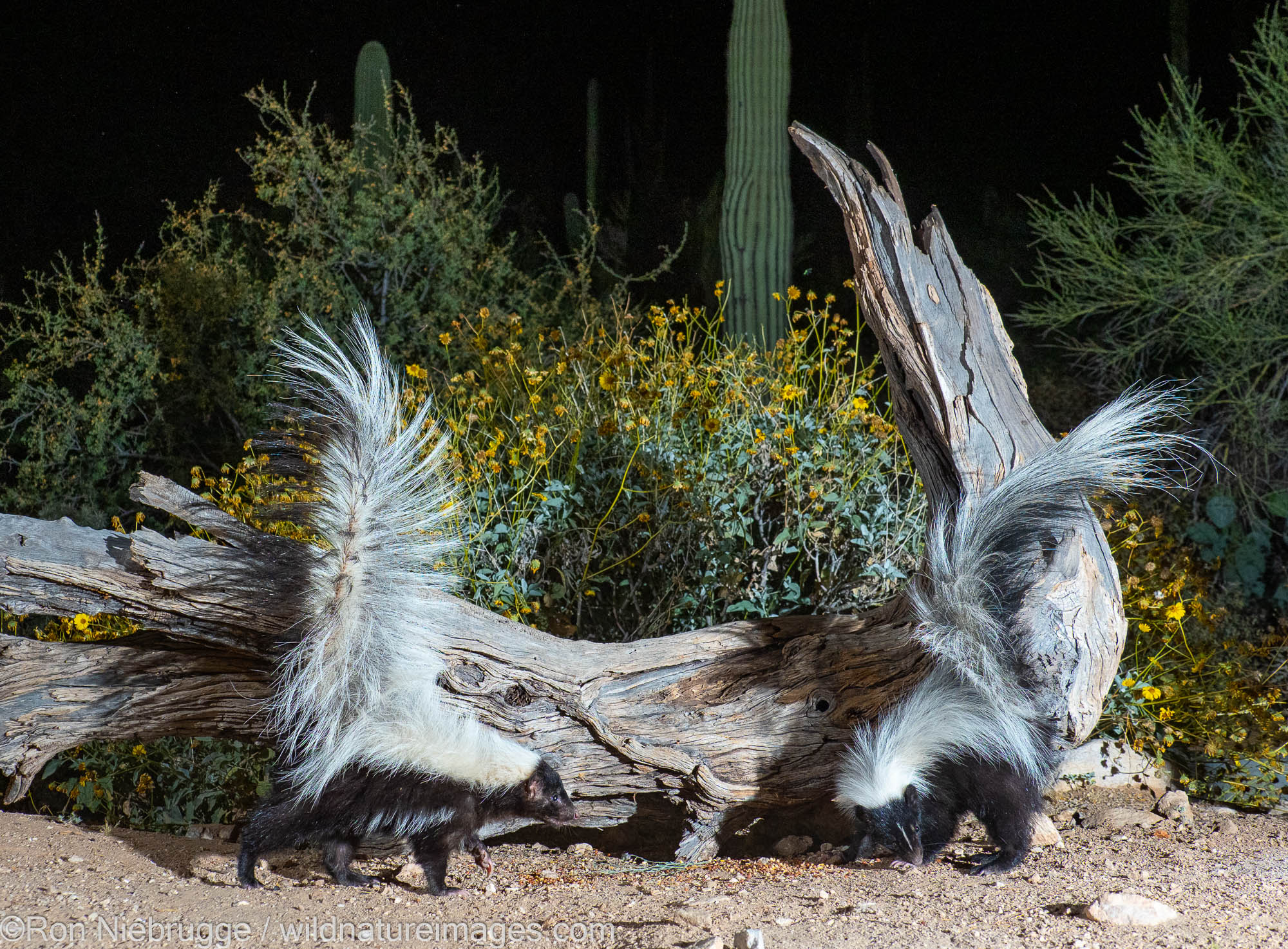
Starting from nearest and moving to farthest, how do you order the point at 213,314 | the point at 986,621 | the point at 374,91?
the point at 986,621
the point at 213,314
the point at 374,91

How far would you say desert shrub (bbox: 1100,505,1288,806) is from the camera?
3.11 metres

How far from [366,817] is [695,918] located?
77 centimetres

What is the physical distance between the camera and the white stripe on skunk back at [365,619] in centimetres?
222

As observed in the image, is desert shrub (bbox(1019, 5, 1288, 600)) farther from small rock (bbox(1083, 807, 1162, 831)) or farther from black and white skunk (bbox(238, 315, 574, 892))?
black and white skunk (bbox(238, 315, 574, 892))

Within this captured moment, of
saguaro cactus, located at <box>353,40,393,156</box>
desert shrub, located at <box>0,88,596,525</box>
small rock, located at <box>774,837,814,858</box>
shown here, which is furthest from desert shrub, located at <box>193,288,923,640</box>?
saguaro cactus, located at <box>353,40,393,156</box>

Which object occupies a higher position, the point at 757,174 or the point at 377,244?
the point at 757,174

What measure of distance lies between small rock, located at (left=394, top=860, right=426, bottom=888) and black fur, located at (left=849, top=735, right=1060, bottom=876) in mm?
1058

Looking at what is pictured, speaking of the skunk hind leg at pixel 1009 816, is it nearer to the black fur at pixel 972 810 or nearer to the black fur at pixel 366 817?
the black fur at pixel 972 810

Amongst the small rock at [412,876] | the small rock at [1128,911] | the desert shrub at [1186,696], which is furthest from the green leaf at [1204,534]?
the small rock at [412,876]

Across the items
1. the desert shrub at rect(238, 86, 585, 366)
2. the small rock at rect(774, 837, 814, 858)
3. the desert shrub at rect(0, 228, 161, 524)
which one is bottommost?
the small rock at rect(774, 837, 814, 858)

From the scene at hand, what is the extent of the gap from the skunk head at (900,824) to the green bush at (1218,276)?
119 inches

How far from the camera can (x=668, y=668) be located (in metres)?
2.63

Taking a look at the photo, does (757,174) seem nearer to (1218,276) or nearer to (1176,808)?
(1218,276)

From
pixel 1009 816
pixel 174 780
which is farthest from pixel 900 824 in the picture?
pixel 174 780
